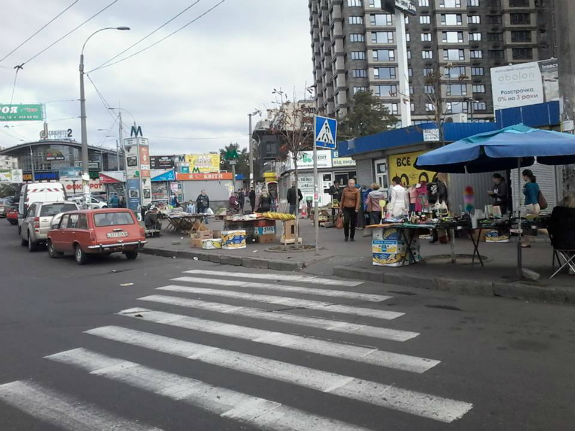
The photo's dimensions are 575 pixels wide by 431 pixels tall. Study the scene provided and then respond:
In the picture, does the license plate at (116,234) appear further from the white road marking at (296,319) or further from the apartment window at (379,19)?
the apartment window at (379,19)

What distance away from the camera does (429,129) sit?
16562 mm

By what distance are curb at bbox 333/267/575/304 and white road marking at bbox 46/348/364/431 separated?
489cm

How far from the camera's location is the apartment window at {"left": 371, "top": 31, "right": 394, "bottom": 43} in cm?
7800

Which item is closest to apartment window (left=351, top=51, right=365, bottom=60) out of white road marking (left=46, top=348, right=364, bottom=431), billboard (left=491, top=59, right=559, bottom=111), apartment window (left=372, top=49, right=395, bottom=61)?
apartment window (left=372, top=49, right=395, bottom=61)

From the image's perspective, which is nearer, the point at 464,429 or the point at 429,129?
the point at 464,429

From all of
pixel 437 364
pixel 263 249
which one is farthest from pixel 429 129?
pixel 437 364

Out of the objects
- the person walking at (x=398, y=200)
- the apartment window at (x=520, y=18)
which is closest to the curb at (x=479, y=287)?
the person walking at (x=398, y=200)

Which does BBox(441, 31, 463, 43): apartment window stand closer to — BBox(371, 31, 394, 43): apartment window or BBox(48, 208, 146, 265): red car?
BBox(371, 31, 394, 43): apartment window

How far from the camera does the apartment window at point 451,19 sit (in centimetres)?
7875

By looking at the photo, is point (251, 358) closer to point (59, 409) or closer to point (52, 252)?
point (59, 409)

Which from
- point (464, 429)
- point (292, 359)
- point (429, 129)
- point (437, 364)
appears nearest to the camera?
point (464, 429)

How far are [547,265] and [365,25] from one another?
7512cm

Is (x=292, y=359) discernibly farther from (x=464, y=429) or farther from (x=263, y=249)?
(x=263, y=249)

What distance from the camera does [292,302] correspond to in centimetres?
823
